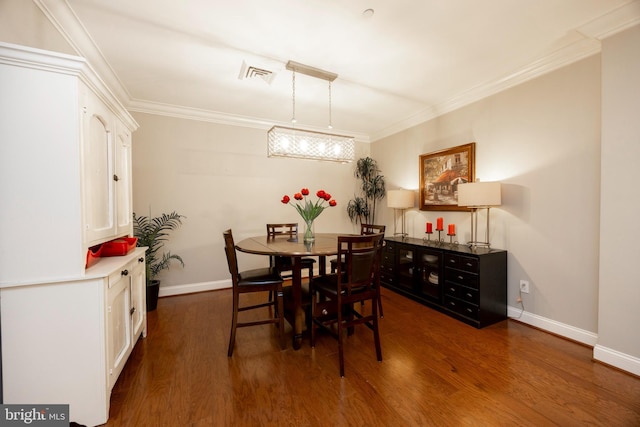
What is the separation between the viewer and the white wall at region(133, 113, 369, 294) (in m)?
3.51

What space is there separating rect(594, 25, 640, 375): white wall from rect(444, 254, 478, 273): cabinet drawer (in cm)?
89

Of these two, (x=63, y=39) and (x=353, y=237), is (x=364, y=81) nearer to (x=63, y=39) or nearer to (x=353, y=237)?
(x=353, y=237)

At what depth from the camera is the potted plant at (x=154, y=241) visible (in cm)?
312

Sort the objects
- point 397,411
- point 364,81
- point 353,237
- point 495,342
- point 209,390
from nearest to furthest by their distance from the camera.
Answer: point 397,411, point 209,390, point 353,237, point 495,342, point 364,81

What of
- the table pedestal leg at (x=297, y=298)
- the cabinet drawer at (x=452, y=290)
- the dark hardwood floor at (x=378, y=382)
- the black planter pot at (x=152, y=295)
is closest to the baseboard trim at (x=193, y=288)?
the black planter pot at (x=152, y=295)

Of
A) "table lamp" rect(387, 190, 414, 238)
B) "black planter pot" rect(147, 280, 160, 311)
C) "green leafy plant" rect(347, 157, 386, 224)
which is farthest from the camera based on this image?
"green leafy plant" rect(347, 157, 386, 224)

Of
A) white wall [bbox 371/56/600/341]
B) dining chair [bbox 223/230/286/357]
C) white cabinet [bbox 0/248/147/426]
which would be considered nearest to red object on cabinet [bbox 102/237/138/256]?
white cabinet [bbox 0/248/147/426]

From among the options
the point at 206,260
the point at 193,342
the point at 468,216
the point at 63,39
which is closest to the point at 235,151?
the point at 206,260

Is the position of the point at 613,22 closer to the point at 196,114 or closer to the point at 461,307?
the point at 461,307

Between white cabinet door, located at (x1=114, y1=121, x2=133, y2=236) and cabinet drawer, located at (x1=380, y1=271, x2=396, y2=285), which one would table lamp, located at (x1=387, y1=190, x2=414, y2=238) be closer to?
cabinet drawer, located at (x1=380, y1=271, x2=396, y2=285)

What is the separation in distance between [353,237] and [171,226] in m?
2.86

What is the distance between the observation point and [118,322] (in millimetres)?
1760

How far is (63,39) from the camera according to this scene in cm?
195

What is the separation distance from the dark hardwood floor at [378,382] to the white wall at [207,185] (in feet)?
4.51
